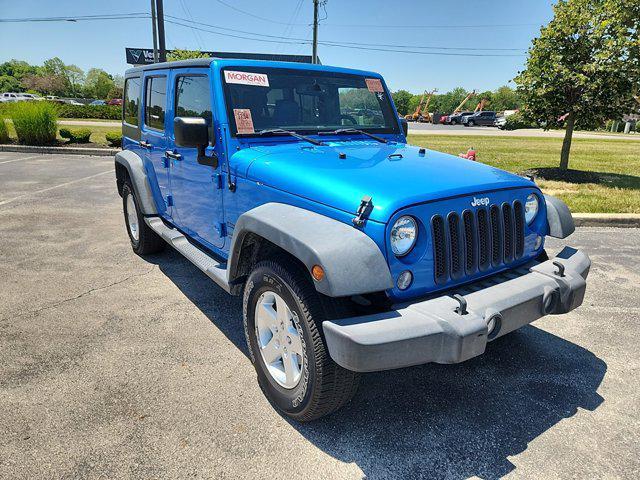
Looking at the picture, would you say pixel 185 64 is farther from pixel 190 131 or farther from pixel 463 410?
pixel 463 410

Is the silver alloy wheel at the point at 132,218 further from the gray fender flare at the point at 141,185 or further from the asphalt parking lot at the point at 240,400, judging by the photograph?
the asphalt parking lot at the point at 240,400

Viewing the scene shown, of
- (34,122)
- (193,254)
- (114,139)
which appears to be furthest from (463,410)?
(34,122)

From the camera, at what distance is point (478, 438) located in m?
2.54

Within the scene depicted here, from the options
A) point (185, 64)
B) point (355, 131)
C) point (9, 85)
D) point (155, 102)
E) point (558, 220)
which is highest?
point (9, 85)

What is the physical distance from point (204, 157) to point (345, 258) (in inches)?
69.7

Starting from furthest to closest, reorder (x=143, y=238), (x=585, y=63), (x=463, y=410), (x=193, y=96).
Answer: (x=585, y=63) → (x=143, y=238) → (x=193, y=96) → (x=463, y=410)

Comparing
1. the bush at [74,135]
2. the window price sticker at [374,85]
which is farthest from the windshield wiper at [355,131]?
the bush at [74,135]

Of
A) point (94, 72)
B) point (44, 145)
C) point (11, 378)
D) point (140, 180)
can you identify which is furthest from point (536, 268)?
point (94, 72)

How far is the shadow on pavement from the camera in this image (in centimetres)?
239

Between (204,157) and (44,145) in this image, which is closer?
(204,157)

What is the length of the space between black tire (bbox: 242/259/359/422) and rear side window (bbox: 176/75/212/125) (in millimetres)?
1488

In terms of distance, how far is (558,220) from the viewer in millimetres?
3088

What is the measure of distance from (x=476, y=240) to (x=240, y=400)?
1.71m

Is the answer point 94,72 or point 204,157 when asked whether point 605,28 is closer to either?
point 204,157
